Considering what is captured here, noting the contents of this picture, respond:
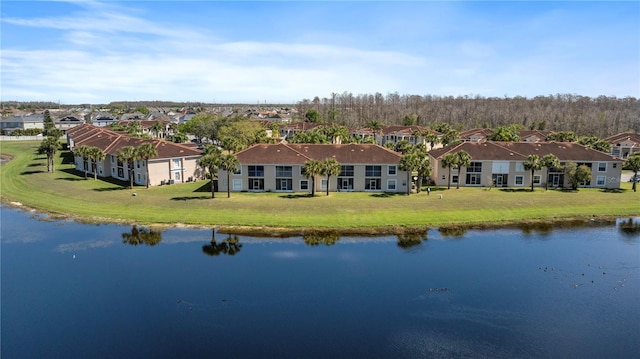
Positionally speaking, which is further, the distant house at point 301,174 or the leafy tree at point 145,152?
the distant house at point 301,174

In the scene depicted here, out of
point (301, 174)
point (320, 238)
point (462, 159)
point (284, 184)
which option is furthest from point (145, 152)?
point (462, 159)

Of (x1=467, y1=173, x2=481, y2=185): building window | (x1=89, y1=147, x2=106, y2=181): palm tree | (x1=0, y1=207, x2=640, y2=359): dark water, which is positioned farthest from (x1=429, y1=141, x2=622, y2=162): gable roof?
(x1=89, y1=147, x2=106, y2=181): palm tree

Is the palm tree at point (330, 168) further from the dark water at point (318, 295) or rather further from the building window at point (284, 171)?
the dark water at point (318, 295)

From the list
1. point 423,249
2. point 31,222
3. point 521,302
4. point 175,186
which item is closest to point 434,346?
point 521,302

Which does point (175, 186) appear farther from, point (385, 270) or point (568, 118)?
point (568, 118)

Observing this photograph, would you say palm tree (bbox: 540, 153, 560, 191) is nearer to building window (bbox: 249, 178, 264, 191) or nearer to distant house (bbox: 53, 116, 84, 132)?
building window (bbox: 249, 178, 264, 191)

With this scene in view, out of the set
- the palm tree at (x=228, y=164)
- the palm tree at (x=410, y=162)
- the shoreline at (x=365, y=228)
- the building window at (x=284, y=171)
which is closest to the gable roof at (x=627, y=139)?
the shoreline at (x=365, y=228)

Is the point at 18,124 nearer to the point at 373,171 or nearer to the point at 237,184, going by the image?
the point at 237,184
